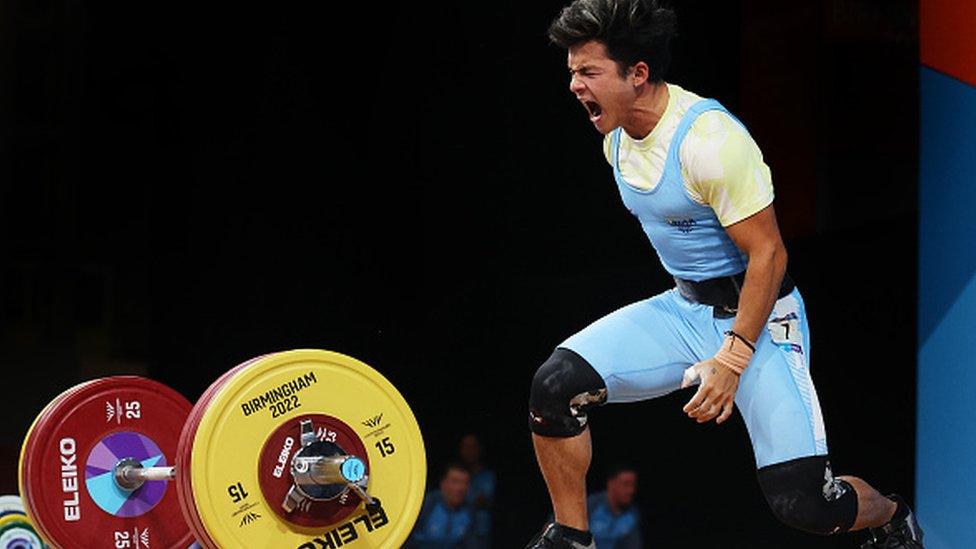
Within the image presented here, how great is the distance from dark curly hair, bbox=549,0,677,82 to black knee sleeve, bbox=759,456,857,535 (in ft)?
3.31

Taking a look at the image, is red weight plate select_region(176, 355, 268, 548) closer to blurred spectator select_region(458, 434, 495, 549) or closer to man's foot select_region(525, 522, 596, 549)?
man's foot select_region(525, 522, 596, 549)

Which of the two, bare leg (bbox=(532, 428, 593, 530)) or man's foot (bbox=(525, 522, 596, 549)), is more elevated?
bare leg (bbox=(532, 428, 593, 530))

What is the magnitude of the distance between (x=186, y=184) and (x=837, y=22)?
220 cm

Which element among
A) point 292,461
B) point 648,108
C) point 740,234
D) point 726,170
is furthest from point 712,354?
point 292,461

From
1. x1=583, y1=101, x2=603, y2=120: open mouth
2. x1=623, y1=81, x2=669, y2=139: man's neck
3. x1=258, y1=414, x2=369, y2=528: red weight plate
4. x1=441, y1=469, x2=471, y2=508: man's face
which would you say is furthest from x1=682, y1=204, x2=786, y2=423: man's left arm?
x1=441, y1=469, x2=471, y2=508: man's face

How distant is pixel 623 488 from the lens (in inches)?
211

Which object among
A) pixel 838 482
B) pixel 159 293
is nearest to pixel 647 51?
pixel 838 482

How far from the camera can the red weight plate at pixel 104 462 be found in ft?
14.2

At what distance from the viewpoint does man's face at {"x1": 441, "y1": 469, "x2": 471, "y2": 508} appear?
527 cm

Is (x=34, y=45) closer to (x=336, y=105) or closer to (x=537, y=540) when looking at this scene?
(x=336, y=105)

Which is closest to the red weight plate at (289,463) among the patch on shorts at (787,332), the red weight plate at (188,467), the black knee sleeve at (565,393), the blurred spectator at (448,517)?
the red weight plate at (188,467)

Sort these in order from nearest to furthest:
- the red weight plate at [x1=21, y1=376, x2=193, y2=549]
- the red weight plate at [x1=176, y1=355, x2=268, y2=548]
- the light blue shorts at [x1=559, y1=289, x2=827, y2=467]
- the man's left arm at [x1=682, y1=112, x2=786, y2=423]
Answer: the red weight plate at [x1=176, y1=355, x2=268, y2=548] → the man's left arm at [x1=682, y1=112, x2=786, y2=423] → the light blue shorts at [x1=559, y1=289, x2=827, y2=467] → the red weight plate at [x1=21, y1=376, x2=193, y2=549]

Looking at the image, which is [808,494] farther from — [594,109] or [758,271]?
[594,109]

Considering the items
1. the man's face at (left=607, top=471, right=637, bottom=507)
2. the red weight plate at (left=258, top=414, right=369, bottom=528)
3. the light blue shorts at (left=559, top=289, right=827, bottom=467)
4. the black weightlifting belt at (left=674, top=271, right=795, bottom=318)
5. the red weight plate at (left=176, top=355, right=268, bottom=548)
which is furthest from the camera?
the man's face at (left=607, top=471, right=637, bottom=507)
